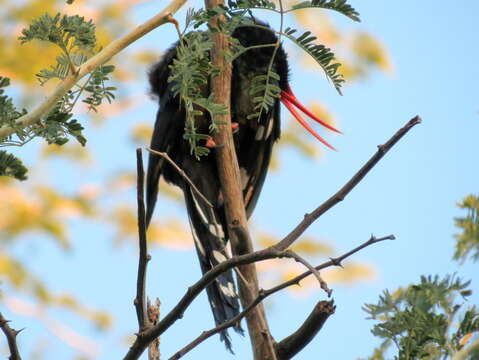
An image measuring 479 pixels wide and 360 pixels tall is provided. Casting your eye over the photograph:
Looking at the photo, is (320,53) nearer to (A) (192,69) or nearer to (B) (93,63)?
(A) (192,69)

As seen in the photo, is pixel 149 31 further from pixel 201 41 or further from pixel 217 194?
pixel 217 194

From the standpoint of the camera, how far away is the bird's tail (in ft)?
11.0

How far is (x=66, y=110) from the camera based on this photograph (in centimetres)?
154

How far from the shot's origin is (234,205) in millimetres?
2590

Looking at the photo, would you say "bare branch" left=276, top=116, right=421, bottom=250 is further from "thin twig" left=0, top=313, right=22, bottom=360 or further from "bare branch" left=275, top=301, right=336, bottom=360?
"thin twig" left=0, top=313, right=22, bottom=360

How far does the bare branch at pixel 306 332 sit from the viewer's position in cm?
153

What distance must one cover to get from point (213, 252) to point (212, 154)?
0.58 meters

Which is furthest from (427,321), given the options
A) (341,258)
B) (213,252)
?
(213,252)

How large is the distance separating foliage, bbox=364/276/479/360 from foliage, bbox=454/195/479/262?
222 millimetres

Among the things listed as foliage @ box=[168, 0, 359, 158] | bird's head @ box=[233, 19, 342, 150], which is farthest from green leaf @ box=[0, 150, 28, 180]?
bird's head @ box=[233, 19, 342, 150]

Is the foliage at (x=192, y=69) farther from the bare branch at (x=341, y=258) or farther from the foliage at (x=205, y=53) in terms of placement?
the bare branch at (x=341, y=258)

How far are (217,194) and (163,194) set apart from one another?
491 cm

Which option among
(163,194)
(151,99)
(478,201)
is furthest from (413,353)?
(163,194)

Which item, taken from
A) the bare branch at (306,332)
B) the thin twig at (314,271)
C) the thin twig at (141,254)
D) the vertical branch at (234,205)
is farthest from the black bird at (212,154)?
the thin twig at (314,271)
